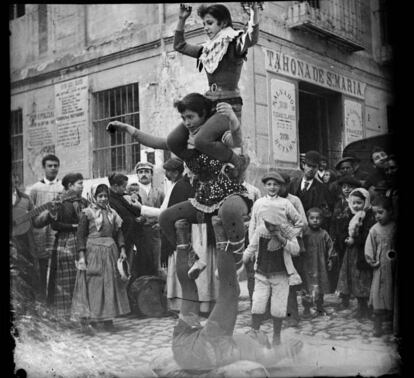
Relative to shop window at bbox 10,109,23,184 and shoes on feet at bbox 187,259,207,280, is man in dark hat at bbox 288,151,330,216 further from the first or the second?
shop window at bbox 10,109,23,184

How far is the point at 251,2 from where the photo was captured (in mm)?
5906

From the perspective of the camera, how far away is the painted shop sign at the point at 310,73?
20.5ft

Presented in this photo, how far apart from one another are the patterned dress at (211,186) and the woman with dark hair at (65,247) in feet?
3.94

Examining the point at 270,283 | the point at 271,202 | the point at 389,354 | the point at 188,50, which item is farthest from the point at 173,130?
the point at 389,354

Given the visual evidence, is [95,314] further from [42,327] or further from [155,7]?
[155,7]

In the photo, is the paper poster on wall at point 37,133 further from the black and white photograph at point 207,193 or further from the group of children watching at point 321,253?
the group of children watching at point 321,253

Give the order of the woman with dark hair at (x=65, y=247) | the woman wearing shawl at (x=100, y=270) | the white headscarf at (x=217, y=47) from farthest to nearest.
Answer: the woman with dark hair at (x=65, y=247) → the woman wearing shawl at (x=100, y=270) → the white headscarf at (x=217, y=47)

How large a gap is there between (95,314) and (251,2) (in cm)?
329

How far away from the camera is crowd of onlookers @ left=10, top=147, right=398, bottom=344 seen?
591cm

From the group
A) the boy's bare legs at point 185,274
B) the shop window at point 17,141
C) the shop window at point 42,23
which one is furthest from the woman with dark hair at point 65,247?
the shop window at point 42,23

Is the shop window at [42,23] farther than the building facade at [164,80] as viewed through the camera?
Yes

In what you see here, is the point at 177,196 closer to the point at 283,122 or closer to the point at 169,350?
the point at 283,122

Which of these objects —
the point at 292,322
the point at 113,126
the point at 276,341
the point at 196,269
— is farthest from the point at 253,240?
the point at 113,126

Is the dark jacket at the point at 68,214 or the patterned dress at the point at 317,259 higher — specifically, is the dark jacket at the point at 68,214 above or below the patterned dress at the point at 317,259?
above
